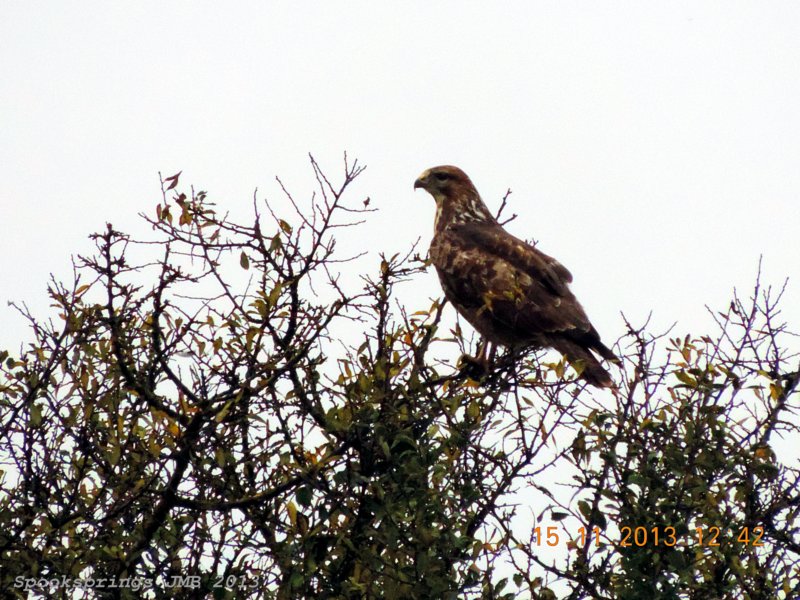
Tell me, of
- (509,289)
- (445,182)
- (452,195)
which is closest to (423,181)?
(445,182)

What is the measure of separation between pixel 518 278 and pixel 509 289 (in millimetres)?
109

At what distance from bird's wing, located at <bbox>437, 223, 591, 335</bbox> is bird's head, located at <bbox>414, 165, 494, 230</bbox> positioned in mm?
422

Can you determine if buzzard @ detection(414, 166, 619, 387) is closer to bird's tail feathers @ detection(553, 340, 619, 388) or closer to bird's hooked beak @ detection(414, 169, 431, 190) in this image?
bird's tail feathers @ detection(553, 340, 619, 388)

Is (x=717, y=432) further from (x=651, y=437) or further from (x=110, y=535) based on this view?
(x=110, y=535)

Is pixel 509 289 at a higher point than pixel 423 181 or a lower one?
lower

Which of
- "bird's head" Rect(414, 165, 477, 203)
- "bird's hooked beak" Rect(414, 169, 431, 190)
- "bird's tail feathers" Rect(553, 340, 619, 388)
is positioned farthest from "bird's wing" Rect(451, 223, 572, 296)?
"bird's hooked beak" Rect(414, 169, 431, 190)

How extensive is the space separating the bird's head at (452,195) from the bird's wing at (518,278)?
0.42 metres

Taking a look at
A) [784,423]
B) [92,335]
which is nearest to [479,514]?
[784,423]

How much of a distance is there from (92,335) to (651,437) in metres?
3.18

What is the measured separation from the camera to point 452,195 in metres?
9.71

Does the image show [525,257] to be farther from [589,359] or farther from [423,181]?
[423,181]

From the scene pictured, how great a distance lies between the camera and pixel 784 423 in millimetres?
5316
